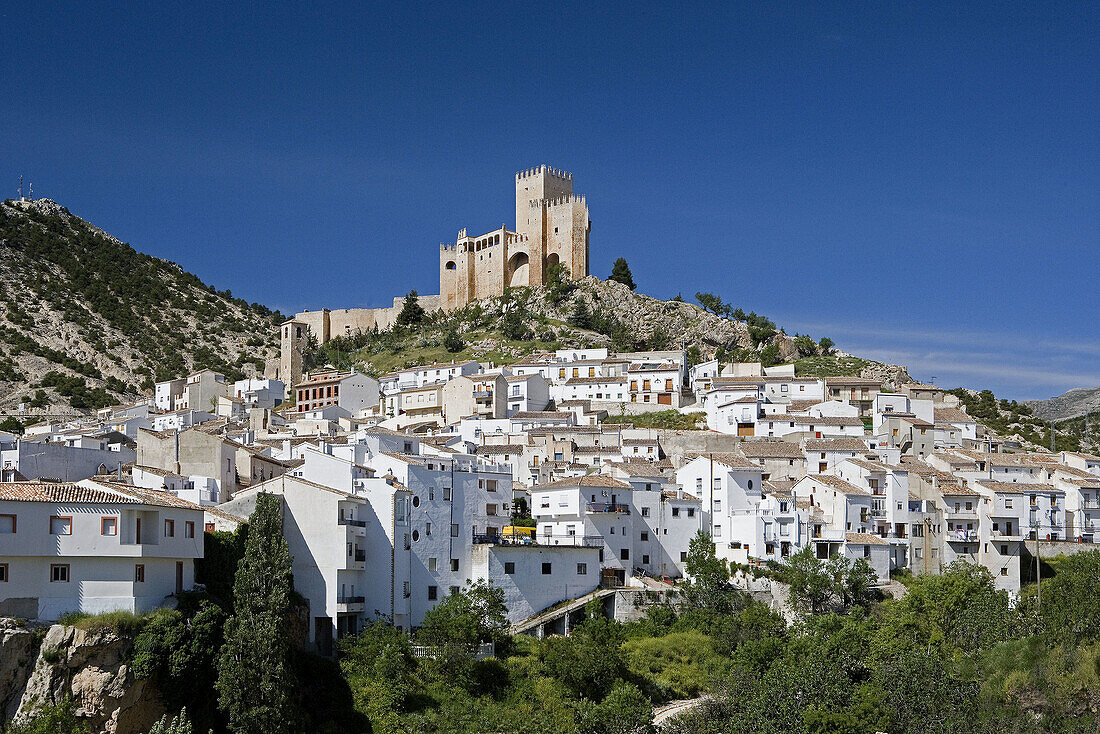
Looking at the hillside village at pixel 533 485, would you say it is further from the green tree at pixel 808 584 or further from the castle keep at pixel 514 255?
the castle keep at pixel 514 255

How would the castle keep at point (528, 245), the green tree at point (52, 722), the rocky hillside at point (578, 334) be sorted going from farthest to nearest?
the castle keep at point (528, 245)
the rocky hillside at point (578, 334)
the green tree at point (52, 722)

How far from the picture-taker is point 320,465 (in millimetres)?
46531

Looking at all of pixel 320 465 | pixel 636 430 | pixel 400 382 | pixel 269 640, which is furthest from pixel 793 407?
pixel 269 640

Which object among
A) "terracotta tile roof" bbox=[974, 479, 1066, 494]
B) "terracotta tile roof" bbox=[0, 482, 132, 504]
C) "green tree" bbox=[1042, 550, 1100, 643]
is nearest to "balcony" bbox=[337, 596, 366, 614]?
"terracotta tile roof" bbox=[0, 482, 132, 504]

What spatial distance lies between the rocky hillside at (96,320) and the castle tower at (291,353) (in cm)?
1032

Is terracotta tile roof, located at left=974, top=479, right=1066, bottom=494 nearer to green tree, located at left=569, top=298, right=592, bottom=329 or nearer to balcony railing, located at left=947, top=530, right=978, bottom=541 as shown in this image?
balcony railing, located at left=947, top=530, right=978, bottom=541

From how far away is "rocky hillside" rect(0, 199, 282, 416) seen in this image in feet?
338

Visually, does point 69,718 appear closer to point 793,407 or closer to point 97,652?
point 97,652

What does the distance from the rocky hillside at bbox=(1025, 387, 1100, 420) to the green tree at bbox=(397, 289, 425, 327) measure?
70846mm

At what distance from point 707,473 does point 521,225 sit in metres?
67.5

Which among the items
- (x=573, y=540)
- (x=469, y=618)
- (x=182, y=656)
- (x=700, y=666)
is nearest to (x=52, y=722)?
(x=182, y=656)

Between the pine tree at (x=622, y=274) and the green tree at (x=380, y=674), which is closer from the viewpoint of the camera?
the green tree at (x=380, y=674)

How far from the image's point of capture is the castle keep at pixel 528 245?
119m

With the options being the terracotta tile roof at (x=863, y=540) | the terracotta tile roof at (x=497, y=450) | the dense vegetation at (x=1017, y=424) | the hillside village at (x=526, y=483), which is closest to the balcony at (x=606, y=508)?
the hillside village at (x=526, y=483)
